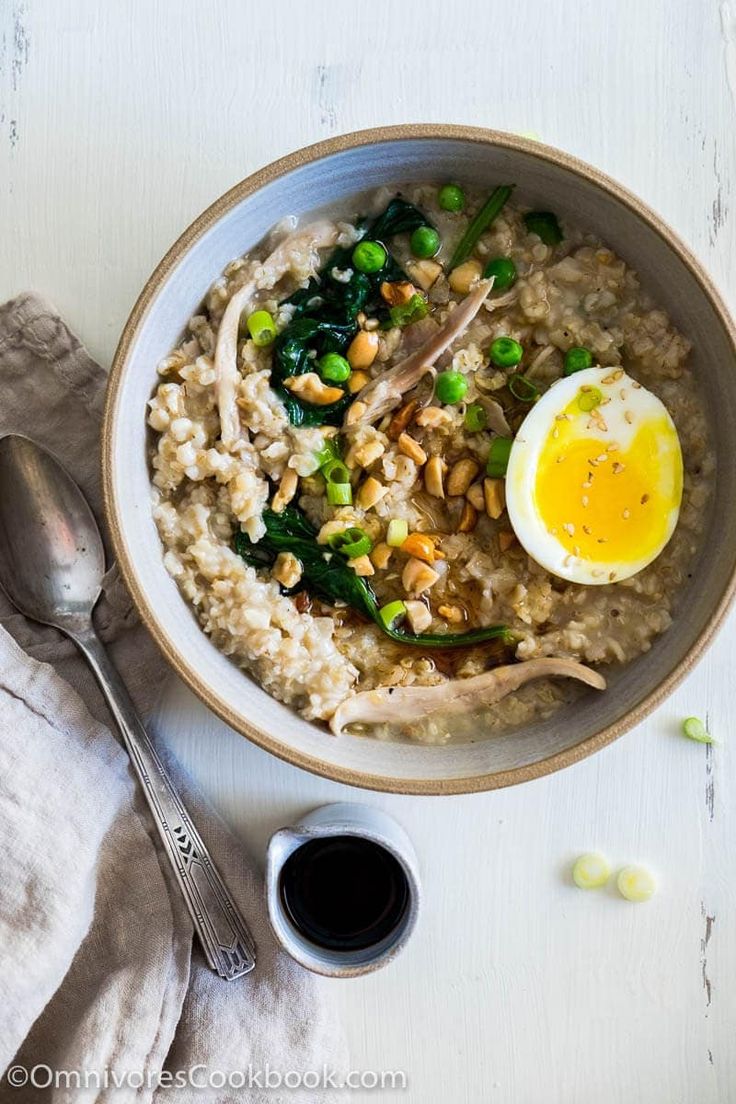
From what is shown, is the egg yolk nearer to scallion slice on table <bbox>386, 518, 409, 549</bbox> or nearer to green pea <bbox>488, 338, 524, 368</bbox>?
green pea <bbox>488, 338, 524, 368</bbox>

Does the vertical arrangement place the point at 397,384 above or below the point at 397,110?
below

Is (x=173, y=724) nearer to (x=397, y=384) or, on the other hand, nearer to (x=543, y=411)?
(x=397, y=384)

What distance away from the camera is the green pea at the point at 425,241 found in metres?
2.57

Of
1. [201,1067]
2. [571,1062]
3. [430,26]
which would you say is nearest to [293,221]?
[430,26]

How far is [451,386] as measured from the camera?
8.30ft

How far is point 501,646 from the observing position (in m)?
2.61

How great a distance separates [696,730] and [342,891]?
3.51ft

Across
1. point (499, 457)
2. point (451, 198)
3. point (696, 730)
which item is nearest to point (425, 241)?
point (451, 198)

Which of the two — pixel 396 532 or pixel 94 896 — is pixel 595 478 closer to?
pixel 396 532

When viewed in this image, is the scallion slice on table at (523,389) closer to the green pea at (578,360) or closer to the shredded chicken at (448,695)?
the green pea at (578,360)

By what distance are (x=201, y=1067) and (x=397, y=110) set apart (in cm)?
265

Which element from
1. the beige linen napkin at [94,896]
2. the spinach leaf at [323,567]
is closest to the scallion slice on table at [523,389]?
the spinach leaf at [323,567]

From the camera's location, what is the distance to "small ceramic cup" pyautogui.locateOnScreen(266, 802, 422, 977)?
96.0 inches

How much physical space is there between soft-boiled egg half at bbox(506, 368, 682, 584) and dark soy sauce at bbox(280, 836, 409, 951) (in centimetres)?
92
